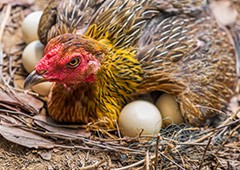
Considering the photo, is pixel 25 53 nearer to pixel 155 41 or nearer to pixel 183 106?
pixel 155 41

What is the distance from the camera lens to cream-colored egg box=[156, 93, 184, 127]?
3.43 meters

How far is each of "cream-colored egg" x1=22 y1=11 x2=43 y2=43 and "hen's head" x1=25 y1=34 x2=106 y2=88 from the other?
2.39ft

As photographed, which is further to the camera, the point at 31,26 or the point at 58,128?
the point at 31,26

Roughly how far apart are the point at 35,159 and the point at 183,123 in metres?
0.94

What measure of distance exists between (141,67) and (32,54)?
74 centimetres

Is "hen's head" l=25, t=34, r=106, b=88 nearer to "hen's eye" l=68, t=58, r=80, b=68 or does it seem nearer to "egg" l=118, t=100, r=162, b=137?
"hen's eye" l=68, t=58, r=80, b=68

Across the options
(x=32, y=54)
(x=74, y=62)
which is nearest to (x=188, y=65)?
(x=74, y=62)

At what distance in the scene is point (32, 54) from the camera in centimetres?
360

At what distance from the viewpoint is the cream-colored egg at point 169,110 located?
3428mm

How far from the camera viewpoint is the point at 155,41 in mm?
3416

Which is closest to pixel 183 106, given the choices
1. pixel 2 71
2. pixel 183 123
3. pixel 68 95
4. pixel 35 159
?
pixel 183 123

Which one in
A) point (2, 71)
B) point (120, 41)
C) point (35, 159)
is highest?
point (120, 41)

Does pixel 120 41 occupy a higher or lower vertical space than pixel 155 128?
higher

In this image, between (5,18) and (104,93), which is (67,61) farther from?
(5,18)
